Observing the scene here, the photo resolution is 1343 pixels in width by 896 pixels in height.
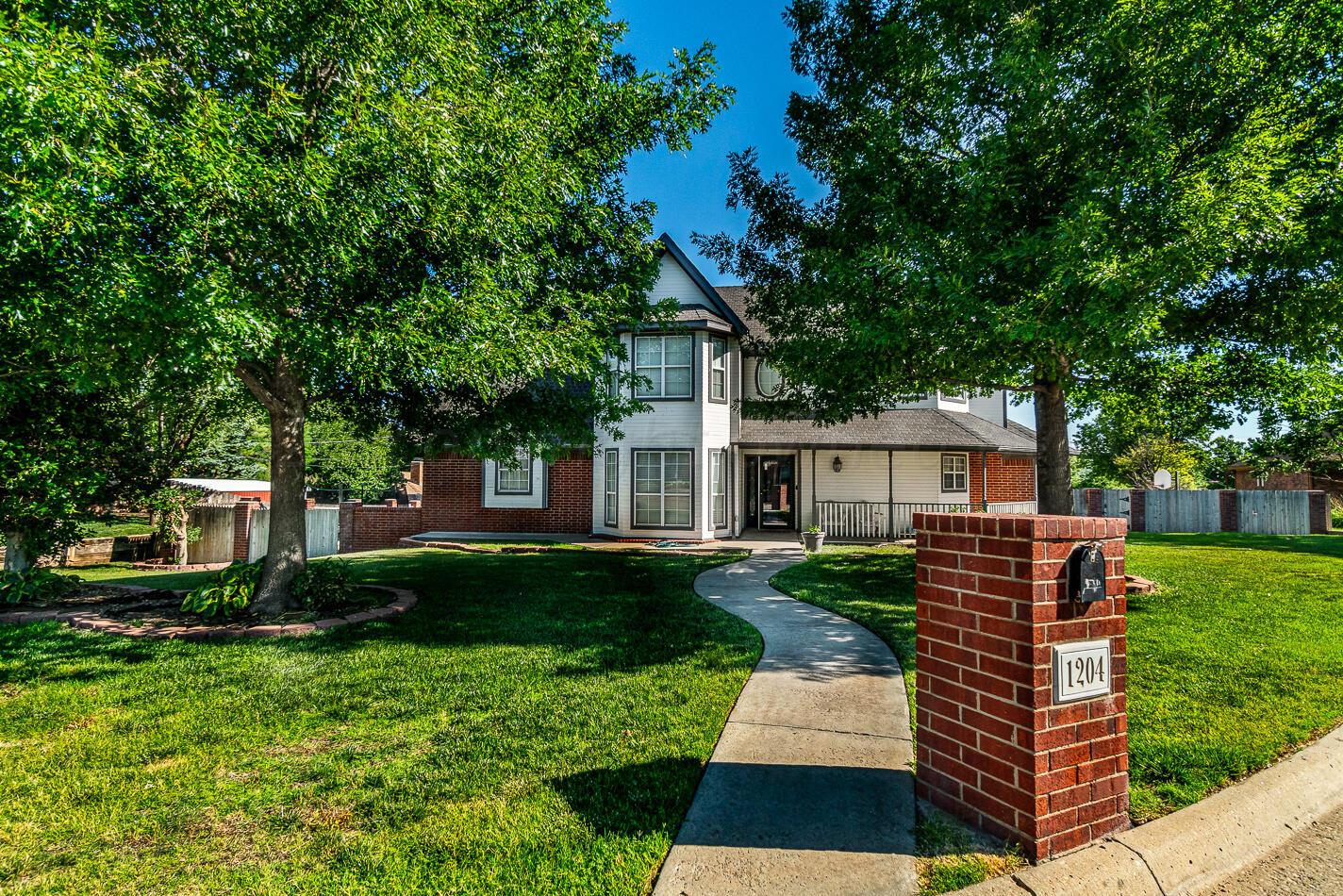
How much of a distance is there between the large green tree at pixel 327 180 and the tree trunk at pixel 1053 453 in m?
6.87

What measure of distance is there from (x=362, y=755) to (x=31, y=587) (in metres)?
8.19

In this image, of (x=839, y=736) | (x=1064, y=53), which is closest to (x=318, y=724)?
(x=839, y=736)

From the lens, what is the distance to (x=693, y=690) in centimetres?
503

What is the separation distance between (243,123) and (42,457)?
640 centimetres

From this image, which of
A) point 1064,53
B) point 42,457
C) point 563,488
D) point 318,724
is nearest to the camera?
point 318,724

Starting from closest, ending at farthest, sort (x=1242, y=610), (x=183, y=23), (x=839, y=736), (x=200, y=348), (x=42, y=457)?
1. (x=839, y=736)
2. (x=200, y=348)
3. (x=183, y=23)
4. (x=1242, y=610)
5. (x=42, y=457)

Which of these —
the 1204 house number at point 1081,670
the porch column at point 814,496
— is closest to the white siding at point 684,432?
the porch column at point 814,496

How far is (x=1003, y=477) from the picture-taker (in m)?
19.2

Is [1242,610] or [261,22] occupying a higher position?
[261,22]

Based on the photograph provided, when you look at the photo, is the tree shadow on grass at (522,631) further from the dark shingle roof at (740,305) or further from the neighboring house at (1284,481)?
the neighboring house at (1284,481)

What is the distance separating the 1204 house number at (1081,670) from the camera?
9.14 feet

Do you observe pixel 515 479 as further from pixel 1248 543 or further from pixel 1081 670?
pixel 1248 543

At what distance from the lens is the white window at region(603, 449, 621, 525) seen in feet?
54.8

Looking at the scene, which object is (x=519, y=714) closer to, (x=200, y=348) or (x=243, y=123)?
(x=200, y=348)
